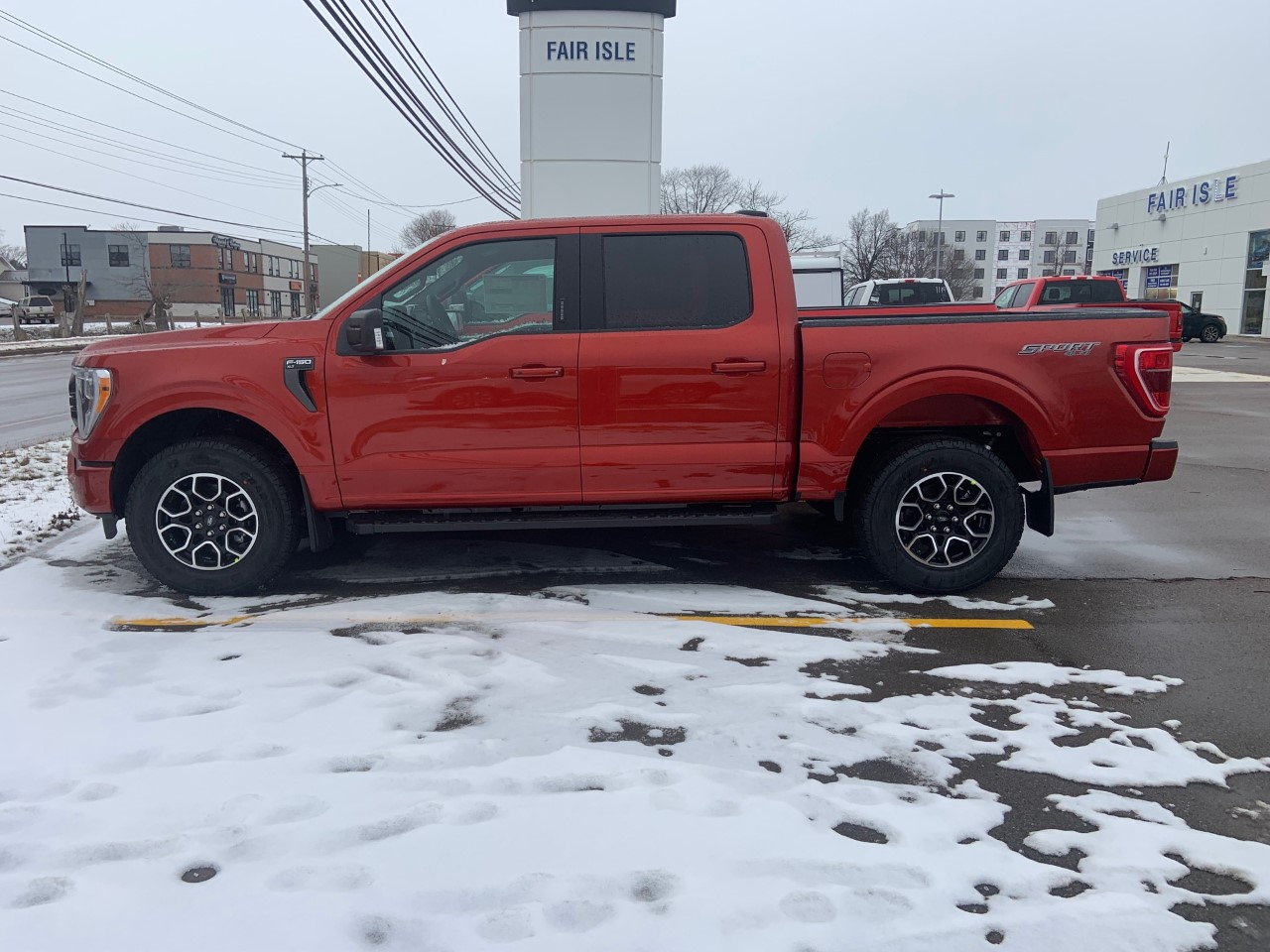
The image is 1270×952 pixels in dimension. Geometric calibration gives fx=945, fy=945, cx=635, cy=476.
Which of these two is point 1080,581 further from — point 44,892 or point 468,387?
point 44,892

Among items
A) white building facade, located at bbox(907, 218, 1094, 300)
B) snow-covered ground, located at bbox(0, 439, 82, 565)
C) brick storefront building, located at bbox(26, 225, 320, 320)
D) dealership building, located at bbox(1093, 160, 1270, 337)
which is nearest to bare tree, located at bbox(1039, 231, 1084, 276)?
white building facade, located at bbox(907, 218, 1094, 300)

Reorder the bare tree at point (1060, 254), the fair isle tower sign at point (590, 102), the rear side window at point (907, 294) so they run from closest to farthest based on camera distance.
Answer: the fair isle tower sign at point (590, 102) → the rear side window at point (907, 294) → the bare tree at point (1060, 254)

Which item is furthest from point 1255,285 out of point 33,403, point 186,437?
point 186,437

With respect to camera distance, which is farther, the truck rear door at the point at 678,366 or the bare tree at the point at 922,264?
the bare tree at the point at 922,264

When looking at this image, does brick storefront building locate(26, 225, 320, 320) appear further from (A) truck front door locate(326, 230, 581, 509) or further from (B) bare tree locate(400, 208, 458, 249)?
(A) truck front door locate(326, 230, 581, 509)

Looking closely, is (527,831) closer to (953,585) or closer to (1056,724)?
(1056,724)

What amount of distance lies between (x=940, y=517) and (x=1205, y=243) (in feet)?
168

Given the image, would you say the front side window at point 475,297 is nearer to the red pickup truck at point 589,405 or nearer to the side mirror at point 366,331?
the red pickup truck at point 589,405

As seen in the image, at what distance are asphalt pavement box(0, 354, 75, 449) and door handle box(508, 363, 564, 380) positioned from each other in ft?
27.6

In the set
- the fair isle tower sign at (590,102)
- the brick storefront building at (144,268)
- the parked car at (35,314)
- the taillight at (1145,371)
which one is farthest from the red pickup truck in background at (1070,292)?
the brick storefront building at (144,268)

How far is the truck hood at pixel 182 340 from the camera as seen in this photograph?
4941mm

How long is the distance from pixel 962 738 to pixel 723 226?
9.71 ft

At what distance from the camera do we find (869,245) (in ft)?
274

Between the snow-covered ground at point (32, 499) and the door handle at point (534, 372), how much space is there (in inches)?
111
